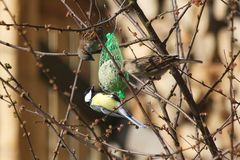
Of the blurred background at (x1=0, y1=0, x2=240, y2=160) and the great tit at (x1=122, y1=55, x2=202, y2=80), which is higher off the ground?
the blurred background at (x1=0, y1=0, x2=240, y2=160)

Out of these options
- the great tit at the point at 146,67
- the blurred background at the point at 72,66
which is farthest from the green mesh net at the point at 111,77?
the blurred background at the point at 72,66

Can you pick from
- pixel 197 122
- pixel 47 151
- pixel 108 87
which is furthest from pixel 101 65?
pixel 47 151

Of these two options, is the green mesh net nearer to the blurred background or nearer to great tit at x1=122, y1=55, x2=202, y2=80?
great tit at x1=122, y1=55, x2=202, y2=80

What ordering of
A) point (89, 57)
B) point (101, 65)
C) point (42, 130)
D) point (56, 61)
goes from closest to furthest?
point (89, 57) → point (101, 65) → point (42, 130) → point (56, 61)

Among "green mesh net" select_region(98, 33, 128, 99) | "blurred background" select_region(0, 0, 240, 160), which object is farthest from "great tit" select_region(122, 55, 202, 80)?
"blurred background" select_region(0, 0, 240, 160)

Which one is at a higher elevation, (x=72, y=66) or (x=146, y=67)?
(x=72, y=66)

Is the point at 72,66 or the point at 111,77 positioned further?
the point at 72,66

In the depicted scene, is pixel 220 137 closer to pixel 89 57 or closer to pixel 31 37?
pixel 31 37

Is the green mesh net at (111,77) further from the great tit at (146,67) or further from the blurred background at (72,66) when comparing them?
the blurred background at (72,66)

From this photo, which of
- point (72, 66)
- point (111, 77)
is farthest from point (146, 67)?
point (72, 66)

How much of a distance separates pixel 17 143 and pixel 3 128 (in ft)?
0.54

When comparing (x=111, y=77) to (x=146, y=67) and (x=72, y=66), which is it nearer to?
(x=146, y=67)

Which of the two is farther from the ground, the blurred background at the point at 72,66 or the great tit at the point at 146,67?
the blurred background at the point at 72,66

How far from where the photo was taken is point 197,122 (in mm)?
2311
